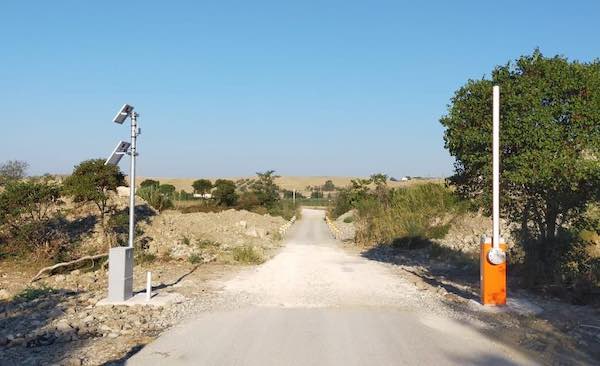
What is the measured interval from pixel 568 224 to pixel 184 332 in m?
Result: 10.4

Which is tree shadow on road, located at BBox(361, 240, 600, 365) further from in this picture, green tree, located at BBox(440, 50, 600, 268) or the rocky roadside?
the rocky roadside

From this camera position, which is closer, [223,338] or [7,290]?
[223,338]

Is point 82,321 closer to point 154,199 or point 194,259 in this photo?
point 194,259

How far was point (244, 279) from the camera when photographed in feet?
53.0

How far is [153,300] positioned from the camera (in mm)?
11844

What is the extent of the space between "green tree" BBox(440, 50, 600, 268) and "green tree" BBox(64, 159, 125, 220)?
11448 millimetres

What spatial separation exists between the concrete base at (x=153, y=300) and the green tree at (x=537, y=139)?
6.81 metres

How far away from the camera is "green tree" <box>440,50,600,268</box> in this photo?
10.8 m

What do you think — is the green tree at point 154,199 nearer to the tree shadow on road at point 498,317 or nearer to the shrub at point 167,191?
the shrub at point 167,191

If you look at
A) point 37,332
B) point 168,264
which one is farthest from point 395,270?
point 37,332

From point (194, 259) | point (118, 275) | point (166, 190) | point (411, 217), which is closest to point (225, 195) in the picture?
point (166, 190)

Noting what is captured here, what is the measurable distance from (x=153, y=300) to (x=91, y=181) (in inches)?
334

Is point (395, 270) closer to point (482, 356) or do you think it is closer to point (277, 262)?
point (277, 262)

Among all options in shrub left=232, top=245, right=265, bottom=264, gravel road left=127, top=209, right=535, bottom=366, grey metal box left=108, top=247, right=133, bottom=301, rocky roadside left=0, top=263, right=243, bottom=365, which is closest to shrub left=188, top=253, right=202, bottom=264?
shrub left=232, top=245, right=265, bottom=264
